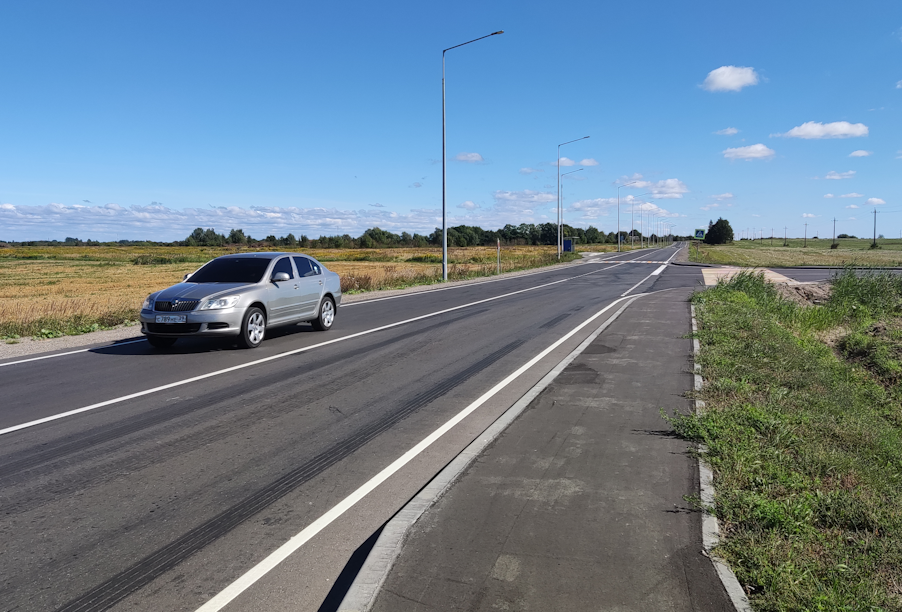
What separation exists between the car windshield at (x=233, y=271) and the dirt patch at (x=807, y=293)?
17736mm

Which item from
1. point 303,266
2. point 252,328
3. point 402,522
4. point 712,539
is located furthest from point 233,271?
point 712,539

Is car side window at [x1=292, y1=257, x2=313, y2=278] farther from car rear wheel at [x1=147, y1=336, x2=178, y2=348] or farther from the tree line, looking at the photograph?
the tree line

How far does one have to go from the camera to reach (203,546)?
12.6ft

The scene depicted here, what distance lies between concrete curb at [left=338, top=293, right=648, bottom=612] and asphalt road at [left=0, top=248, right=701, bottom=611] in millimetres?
176

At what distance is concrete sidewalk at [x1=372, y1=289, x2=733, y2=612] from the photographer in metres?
3.23

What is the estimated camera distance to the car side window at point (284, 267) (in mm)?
12055

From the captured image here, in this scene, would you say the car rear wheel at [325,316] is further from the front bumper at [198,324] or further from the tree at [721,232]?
the tree at [721,232]

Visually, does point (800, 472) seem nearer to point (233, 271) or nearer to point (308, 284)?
point (308, 284)

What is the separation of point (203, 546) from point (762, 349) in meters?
8.77

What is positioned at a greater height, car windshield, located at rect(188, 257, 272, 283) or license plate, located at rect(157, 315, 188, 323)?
→ car windshield, located at rect(188, 257, 272, 283)

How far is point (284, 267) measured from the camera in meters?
12.3

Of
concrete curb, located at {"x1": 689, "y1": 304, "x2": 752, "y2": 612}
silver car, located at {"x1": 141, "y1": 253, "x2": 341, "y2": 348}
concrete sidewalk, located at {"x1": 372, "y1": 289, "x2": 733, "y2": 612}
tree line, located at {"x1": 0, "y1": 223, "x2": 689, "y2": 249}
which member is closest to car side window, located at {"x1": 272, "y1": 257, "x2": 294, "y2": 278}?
silver car, located at {"x1": 141, "y1": 253, "x2": 341, "y2": 348}

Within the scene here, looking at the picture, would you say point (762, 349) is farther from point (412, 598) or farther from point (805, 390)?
point (412, 598)

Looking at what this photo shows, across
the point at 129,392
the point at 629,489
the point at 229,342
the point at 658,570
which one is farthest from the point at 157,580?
the point at 229,342
